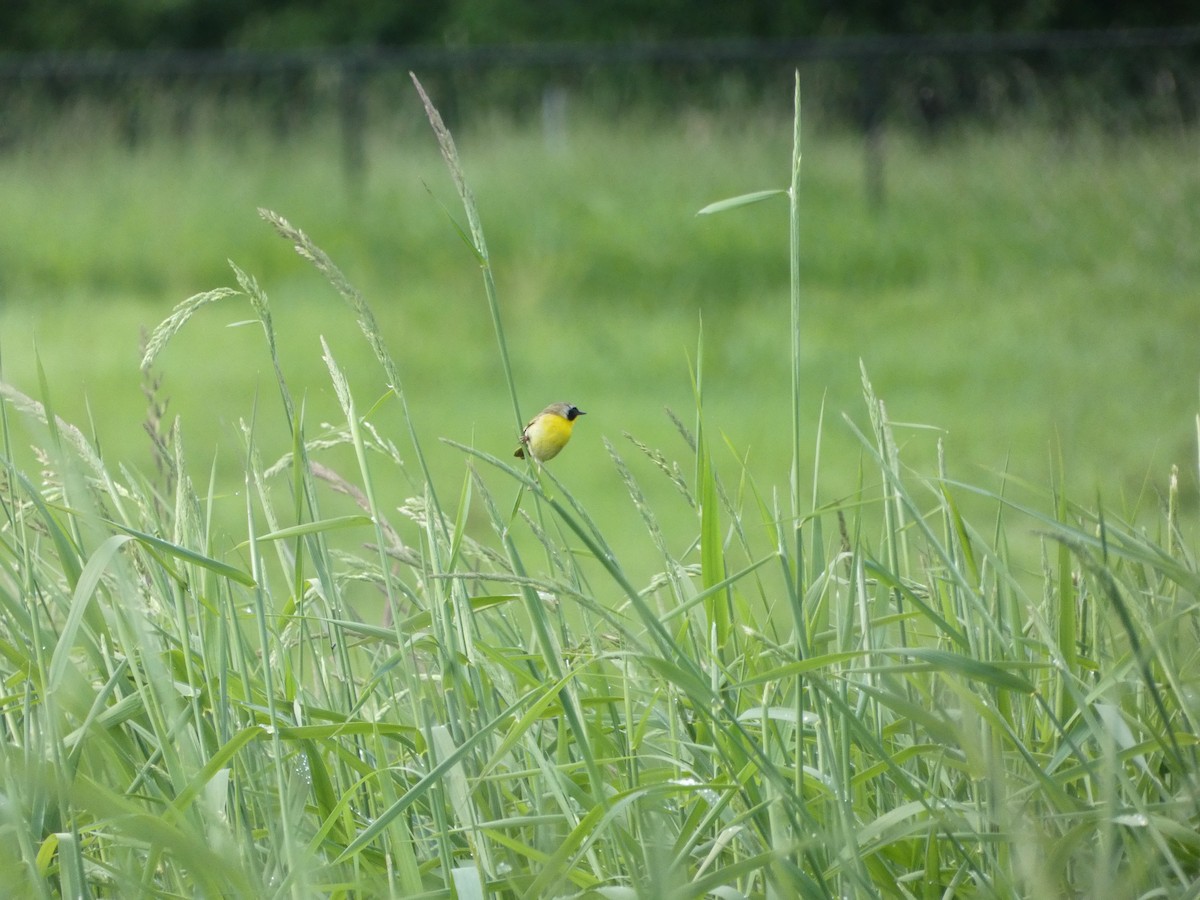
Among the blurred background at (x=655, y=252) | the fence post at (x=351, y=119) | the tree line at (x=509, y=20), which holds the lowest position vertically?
the blurred background at (x=655, y=252)

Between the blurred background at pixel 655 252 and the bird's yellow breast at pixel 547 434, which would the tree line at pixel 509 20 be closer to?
the blurred background at pixel 655 252

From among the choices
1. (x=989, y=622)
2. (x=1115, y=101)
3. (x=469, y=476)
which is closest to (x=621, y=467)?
(x=469, y=476)

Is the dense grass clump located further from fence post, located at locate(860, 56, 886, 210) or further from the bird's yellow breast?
fence post, located at locate(860, 56, 886, 210)

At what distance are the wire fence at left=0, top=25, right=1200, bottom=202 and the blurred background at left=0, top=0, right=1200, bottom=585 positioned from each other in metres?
0.03

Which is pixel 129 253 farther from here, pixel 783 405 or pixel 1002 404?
pixel 1002 404

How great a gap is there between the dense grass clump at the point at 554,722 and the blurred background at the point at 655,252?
9.98 feet

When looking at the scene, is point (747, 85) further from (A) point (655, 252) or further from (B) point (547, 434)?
(B) point (547, 434)

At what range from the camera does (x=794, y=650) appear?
1.17 meters

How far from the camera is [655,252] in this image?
7609mm

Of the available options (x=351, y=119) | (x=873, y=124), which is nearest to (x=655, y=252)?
(x=873, y=124)

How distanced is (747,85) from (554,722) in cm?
991

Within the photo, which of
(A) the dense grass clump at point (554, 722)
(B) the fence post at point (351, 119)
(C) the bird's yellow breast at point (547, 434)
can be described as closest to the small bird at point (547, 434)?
(C) the bird's yellow breast at point (547, 434)

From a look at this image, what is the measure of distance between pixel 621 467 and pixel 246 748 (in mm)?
410

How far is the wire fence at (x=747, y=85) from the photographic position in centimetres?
881
